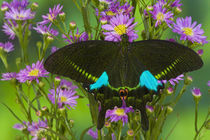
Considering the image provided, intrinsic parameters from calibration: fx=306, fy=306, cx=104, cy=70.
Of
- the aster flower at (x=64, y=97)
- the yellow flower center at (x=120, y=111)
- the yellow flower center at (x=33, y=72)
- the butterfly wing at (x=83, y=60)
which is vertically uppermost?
the butterfly wing at (x=83, y=60)

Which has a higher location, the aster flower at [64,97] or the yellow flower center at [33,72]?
the yellow flower center at [33,72]

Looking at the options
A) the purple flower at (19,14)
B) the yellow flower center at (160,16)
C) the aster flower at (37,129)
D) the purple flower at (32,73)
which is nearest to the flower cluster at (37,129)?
the aster flower at (37,129)

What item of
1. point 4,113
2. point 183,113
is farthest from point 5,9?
point 183,113

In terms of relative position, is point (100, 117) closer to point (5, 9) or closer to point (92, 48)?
point (92, 48)

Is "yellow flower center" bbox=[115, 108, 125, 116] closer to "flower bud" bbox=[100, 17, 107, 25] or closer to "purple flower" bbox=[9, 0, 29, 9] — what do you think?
"flower bud" bbox=[100, 17, 107, 25]

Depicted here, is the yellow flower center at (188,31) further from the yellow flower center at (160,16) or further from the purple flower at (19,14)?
the purple flower at (19,14)

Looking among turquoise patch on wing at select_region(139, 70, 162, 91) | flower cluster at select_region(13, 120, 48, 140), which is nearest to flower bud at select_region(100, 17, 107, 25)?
turquoise patch on wing at select_region(139, 70, 162, 91)
